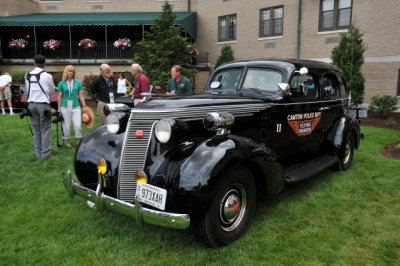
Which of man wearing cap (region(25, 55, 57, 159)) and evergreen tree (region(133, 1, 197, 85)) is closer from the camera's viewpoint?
man wearing cap (region(25, 55, 57, 159))

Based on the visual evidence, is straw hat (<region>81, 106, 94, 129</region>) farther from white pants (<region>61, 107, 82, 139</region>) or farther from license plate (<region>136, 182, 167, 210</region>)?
license plate (<region>136, 182, 167, 210</region>)

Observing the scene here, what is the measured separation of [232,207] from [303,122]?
6.78ft

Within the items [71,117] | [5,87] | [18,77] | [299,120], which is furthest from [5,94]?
[299,120]

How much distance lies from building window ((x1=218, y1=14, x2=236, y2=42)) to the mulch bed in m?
9.80

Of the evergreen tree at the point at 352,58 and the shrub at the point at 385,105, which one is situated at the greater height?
the evergreen tree at the point at 352,58

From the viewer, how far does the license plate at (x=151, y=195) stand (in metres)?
2.58

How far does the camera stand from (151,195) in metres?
2.63

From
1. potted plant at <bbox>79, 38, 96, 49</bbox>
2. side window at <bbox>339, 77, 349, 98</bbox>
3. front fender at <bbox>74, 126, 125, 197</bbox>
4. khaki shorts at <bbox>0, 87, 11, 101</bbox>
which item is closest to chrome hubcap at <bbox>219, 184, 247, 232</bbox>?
front fender at <bbox>74, 126, 125, 197</bbox>

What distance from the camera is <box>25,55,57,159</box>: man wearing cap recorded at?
5512mm

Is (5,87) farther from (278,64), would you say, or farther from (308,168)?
(308,168)

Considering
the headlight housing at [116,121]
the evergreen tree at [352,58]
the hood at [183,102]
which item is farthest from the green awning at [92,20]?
the hood at [183,102]

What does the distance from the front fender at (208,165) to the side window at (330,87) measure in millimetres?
2354

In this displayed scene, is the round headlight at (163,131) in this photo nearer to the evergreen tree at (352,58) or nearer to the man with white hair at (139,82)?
the man with white hair at (139,82)

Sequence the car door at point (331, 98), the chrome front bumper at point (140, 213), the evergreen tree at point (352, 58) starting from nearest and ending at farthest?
1. the chrome front bumper at point (140, 213)
2. the car door at point (331, 98)
3. the evergreen tree at point (352, 58)
